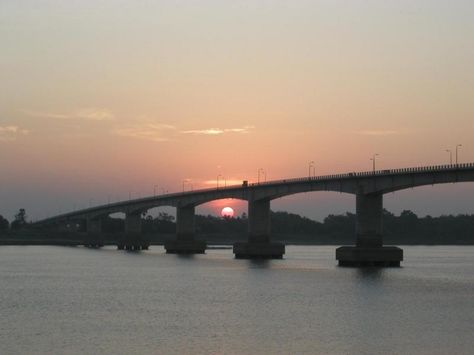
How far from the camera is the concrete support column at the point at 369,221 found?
110 m

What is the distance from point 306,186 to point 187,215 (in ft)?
134

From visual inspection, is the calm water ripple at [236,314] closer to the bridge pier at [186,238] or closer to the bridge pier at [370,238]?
the bridge pier at [370,238]

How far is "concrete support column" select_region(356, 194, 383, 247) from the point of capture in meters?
110

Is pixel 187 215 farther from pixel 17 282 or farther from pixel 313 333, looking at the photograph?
pixel 313 333

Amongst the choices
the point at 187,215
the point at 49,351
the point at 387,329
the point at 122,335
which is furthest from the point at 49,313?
the point at 187,215

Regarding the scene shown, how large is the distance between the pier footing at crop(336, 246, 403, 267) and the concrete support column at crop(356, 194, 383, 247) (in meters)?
0.95

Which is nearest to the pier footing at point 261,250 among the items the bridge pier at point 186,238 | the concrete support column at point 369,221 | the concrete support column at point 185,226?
the bridge pier at point 186,238

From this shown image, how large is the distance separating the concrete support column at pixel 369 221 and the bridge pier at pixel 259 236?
2739 cm

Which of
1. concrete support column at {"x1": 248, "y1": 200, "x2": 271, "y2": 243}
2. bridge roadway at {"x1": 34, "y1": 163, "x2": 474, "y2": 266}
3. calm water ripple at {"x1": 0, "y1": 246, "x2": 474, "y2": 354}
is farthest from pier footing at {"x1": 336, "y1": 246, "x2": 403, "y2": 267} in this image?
concrete support column at {"x1": 248, "y1": 200, "x2": 271, "y2": 243}

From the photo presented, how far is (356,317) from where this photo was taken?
5778cm

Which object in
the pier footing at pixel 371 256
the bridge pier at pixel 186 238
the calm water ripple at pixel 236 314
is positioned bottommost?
the calm water ripple at pixel 236 314

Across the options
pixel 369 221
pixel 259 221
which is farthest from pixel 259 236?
pixel 369 221

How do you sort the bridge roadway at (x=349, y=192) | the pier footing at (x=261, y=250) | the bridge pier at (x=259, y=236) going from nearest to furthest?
the bridge roadway at (x=349, y=192), the bridge pier at (x=259, y=236), the pier footing at (x=261, y=250)

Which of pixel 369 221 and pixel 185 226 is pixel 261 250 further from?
pixel 369 221
